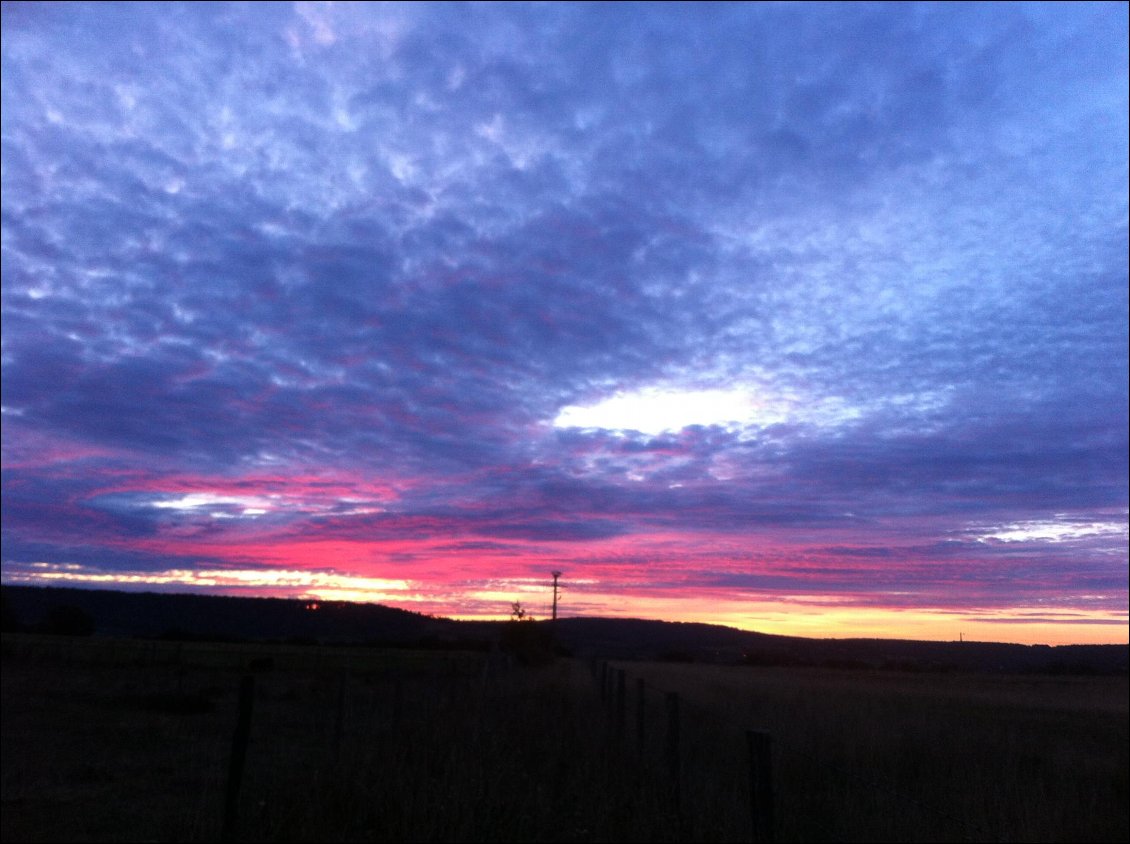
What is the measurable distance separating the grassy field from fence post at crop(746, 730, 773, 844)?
2.45 ft

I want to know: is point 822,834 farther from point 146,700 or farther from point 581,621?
point 581,621

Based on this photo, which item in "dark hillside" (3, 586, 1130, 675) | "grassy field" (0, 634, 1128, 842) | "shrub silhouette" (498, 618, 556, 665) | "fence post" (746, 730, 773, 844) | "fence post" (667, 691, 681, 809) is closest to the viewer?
"fence post" (746, 730, 773, 844)

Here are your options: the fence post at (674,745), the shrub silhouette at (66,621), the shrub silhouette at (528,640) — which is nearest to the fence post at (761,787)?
the fence post at (674,745)

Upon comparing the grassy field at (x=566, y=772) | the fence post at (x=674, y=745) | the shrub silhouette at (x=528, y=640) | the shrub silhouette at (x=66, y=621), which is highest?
the shrub silhouette at (x=66, y=621)

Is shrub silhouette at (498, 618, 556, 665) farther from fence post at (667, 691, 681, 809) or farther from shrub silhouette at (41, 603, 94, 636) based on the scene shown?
fence post at (667, 691, 681, 809)

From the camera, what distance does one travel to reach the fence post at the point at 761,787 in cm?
551

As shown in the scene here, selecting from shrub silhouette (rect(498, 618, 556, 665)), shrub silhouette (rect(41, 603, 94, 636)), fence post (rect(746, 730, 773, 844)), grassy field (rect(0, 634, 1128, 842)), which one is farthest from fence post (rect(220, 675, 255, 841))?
shrub silhouette (rect(41, 603, 94, 636))

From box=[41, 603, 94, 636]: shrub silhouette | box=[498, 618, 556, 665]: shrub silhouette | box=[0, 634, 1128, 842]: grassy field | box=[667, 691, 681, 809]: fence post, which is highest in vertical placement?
box=[41, 603, 94, 636]: shrub silhouette

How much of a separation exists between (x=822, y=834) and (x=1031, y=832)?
5.43 ft

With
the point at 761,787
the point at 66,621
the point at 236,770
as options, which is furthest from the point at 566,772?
the point at 66,621

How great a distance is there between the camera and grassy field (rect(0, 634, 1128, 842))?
800 cm

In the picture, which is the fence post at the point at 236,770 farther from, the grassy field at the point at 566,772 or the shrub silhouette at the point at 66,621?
the shrub silhouette at the point at 66,621

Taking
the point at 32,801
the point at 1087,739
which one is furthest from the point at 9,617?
the point at 1087,739

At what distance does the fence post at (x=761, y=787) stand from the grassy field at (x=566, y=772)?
0.75 meters
